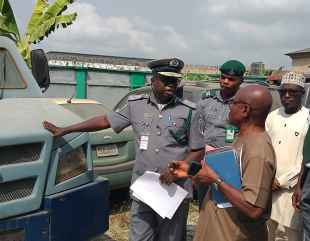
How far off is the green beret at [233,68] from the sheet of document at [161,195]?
127 cm

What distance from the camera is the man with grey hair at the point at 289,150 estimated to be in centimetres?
378

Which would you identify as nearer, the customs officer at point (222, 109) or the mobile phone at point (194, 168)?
the mobile phone at point (194, 168)

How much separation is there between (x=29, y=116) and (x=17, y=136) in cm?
35

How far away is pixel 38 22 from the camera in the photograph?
1255 cm

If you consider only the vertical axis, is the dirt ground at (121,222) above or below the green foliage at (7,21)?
below

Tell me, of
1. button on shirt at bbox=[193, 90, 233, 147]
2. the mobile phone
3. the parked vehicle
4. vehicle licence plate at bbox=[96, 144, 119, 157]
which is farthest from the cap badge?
vehicle licence plate at bbox=[96, 144, 119, 157]

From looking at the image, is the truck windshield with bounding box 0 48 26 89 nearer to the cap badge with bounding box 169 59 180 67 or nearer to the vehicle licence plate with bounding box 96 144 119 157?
the cap badge with bounding box 169 59 180 67

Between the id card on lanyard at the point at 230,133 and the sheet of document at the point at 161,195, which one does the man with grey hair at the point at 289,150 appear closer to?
Result: the id card on lanyard at the point at 230,133

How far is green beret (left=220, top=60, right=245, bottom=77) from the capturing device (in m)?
3.82

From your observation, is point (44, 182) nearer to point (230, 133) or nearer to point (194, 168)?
point (194, 168)

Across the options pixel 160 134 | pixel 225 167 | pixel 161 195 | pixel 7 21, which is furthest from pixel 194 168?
pixel 7 21

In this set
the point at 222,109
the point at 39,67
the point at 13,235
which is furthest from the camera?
→ the point at 39,67

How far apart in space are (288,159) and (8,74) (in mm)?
2453

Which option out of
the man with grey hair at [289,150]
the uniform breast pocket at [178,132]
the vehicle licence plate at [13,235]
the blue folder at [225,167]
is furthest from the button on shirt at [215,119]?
the vehicle licence plate at [13,235]
